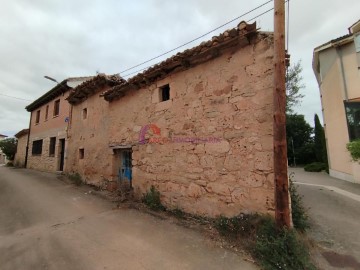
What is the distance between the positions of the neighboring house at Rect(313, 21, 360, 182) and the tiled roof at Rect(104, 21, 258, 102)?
30.0 ft

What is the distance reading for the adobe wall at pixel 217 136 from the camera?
4.12 metres

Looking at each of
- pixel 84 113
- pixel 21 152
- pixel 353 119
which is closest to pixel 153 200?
pixel 84 113

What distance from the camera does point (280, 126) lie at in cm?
365

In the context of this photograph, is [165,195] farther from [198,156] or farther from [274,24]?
[274,24]

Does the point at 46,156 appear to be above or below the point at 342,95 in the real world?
below

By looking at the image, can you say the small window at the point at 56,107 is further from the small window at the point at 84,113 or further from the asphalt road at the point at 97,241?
the asphalt road at the point at 97,241

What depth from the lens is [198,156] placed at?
5.10m

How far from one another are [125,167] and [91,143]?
2.50 meters

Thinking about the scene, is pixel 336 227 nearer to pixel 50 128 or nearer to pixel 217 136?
pixel 217 136

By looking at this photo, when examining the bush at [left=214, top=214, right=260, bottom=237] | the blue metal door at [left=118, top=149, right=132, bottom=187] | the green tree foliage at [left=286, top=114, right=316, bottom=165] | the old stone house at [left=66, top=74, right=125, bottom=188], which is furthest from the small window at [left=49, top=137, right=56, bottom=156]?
the green tree foliage at [left=286, top=114, right=316, bottom=165]

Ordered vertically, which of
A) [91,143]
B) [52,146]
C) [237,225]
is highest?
[52,146]

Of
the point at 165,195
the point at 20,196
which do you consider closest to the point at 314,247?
the point at 165,195

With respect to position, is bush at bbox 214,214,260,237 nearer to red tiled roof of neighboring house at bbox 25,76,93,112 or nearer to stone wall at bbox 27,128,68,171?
stone wall at bbox 27,128,68,171

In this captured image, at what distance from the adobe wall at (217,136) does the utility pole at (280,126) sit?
30 cm
